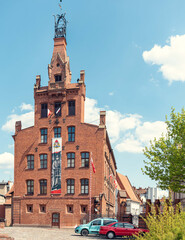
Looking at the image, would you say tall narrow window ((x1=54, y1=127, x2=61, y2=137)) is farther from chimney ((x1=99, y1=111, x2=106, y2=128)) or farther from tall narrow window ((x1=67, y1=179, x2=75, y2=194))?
tall narrow window ((x1=67, y1=179, x2=75, y2=194))

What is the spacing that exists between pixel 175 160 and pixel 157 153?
202 centimetres

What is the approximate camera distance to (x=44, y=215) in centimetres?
4056

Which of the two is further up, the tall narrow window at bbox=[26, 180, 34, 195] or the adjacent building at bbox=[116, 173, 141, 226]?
the tall narrow window at bbox=[26, 180, 34, 195]

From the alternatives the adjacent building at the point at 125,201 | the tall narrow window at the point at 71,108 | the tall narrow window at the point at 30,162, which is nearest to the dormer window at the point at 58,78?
the tall narrow window at the point at 71,108

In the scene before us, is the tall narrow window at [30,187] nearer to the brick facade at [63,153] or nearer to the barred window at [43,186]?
the brick facade at [63,153]

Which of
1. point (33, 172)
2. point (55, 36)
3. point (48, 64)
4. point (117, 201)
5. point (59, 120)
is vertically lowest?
point (117, 201)

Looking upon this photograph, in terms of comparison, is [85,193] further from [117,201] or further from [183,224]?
[117,201]

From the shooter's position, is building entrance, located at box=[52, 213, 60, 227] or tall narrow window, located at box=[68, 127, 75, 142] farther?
tall narrow window, located at box=[68, 127, 75, 142]

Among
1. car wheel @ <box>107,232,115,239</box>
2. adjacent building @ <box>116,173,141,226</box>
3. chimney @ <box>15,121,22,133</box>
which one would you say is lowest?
adjacent building @ <box>116,173,141,226</box>

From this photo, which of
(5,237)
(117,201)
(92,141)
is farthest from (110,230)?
(117,201)

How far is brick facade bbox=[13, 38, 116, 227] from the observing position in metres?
39.8

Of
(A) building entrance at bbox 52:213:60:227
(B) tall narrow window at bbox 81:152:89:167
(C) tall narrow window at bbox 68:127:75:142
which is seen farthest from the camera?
(C) tall narrow window at bbox 68:127:75:142

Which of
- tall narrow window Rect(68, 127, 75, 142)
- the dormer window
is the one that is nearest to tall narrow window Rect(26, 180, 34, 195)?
tall narrow window Rect(68, 127, 75, 142)

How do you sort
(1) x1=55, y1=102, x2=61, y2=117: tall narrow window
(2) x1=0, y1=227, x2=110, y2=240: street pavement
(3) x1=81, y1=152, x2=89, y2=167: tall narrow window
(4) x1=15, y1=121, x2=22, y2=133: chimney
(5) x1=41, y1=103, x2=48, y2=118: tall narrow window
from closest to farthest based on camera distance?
(2) x1=0, y1=227, x2=110, y2=240: street pavement < (3) x1=81, y1=152, x2=89, y2=167: tall narrow window < (1) x1=55, y1=102, x2=61, y2=117: tall narrow window < (5) x1=41, y1=103, x2=48, y2=118: tall narrow window < (4) x1=15, y1=121, x2=22, y2=133: chimney
